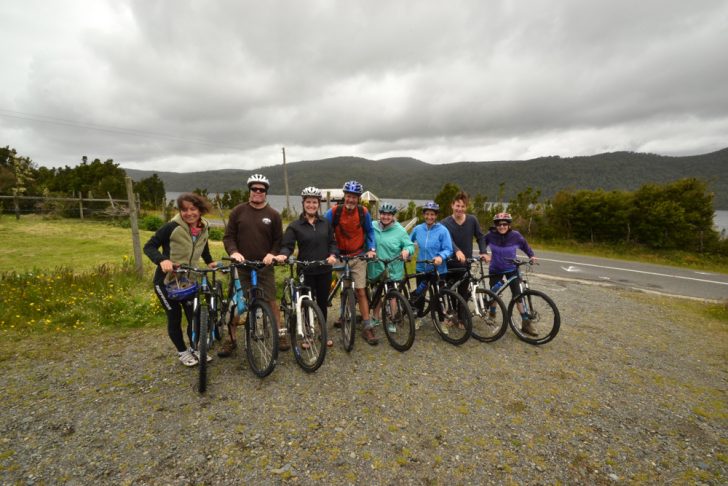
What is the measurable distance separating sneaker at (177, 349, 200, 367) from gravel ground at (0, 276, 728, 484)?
13 centimetres

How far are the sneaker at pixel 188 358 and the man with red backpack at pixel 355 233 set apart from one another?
2.26 meters

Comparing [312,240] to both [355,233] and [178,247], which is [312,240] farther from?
[178,247]

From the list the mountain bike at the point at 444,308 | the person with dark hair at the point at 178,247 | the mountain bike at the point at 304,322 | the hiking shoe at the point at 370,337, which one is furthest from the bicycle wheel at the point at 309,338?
the mountain bike at the point at 444,308

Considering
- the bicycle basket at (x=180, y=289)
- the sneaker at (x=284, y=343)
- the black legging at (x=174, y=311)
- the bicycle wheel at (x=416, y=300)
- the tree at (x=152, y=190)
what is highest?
the tree at (x=152, y=190)

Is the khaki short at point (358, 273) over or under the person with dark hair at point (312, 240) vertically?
under

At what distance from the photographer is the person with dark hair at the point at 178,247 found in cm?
351

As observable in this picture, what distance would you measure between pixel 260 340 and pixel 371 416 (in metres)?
1.59

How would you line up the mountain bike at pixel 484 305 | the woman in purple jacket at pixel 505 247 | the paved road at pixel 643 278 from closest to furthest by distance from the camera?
the mountain bike at pixel 484 305, the woman in purple jacket at pixel 505 247, the paved road at pixel 643 278

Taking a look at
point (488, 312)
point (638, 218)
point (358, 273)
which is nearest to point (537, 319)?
point (488, 312)

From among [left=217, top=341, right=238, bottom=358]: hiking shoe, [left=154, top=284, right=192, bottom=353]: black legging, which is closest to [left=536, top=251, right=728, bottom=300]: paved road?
[left=217, top=341, right=238, bottom=358]: hiking shoe

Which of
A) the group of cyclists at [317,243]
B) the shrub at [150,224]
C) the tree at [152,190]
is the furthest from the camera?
the tree at [152,190]

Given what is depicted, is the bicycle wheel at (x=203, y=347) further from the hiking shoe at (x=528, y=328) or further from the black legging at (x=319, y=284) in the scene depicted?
the hiking shoe at (x=528, y=328)

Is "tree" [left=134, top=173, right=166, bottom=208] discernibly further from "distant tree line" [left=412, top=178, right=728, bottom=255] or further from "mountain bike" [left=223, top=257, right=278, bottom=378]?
"mountain bike" [left=223, top=257, right=278, bottom=378]

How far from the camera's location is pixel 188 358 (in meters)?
3.92
